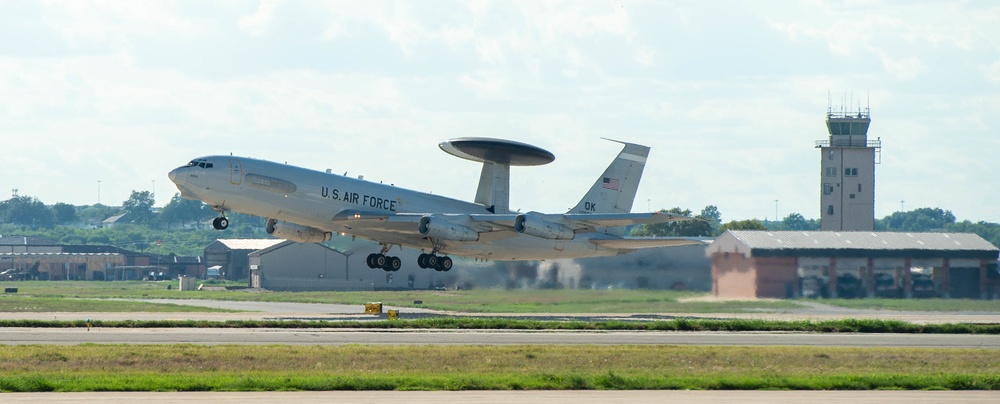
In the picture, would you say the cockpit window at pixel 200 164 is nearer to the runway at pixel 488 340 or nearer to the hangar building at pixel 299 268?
the runway at pixel 488 340

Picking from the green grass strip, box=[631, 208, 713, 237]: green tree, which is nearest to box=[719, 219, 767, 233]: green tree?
box=[631, 208, 713, 237]: green tree

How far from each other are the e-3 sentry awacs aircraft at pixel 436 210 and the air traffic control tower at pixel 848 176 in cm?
5902

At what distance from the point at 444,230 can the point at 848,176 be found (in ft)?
241

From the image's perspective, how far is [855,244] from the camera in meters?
66.1

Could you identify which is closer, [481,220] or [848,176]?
[481,220]

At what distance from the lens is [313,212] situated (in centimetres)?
5531

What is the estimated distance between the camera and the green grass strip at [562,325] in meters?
47.1

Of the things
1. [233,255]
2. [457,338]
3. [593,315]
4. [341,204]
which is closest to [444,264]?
[341,204]

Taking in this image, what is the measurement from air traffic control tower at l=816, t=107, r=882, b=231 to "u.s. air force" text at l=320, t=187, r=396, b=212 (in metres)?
70.5

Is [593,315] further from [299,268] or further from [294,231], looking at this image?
[299,268]

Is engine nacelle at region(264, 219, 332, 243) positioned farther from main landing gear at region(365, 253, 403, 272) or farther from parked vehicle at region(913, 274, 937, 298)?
parked vehicle at region(913, 274, 937, 298)

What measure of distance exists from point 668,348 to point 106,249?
127 meters

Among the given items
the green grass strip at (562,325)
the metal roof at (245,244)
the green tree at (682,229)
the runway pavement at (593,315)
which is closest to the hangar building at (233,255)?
the metal roof at (245,244)

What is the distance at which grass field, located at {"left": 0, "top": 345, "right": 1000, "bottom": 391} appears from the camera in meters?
28.3
